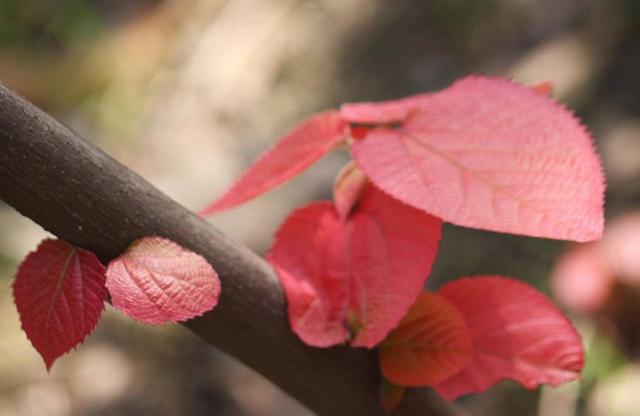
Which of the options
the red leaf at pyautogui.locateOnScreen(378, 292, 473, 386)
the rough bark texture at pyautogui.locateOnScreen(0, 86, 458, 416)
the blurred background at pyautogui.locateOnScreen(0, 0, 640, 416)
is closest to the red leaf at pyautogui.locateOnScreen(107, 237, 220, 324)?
the rough bark texture at pyautogui.locateOnScreen(0, 86, 458, 416)

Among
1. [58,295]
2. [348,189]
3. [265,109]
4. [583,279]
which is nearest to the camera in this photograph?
[58,295]

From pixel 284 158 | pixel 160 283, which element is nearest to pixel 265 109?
pixel 284 158

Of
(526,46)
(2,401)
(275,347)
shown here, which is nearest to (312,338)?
(275,347)

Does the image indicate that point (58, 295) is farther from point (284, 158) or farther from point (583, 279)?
point (583, 279)

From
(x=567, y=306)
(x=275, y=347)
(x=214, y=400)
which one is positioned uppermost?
(x=275, y=347)

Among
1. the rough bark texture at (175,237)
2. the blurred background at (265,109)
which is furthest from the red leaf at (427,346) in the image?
the blurred background at (265,109)

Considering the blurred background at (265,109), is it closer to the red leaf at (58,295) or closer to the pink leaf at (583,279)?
the pink leaf at (583,279)

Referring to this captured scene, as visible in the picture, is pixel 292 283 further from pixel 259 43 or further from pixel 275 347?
pixel 259 43
